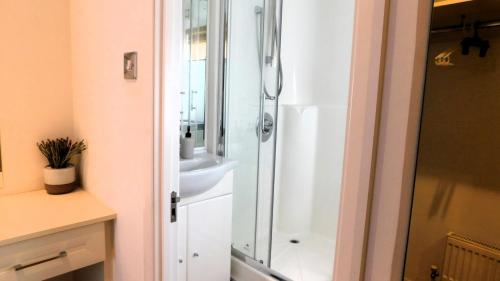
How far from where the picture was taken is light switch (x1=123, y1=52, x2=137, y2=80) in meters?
1.14

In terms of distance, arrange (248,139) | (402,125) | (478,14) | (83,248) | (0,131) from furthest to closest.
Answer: (248,139)
(0,131)
(83,248)
(478,14)
(402,125)

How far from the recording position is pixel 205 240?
5.39ft

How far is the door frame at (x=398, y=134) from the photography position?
51 cm

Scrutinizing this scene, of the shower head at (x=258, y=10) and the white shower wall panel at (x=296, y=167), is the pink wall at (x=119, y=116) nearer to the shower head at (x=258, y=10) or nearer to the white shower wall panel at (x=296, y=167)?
the shower head at (x=258, y=10)

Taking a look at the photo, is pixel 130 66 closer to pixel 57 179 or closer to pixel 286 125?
pixel 57 179

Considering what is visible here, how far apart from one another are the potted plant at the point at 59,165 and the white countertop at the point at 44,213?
4 cm

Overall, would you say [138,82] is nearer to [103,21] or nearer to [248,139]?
[103,21]

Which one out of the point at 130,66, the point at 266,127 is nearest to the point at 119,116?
the point at 130,66

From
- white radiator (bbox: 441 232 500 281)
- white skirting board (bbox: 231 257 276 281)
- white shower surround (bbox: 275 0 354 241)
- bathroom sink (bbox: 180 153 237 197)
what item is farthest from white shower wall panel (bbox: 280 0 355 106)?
white radiator (bbox: 441 232 500 281)

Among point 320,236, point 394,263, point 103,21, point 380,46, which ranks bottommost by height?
point 320,236

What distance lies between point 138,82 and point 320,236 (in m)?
2.02

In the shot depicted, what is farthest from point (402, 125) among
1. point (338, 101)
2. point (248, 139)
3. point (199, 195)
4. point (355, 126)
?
point (338, 101)

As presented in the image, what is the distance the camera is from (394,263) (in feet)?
1.84

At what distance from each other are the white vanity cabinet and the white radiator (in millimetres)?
1024
